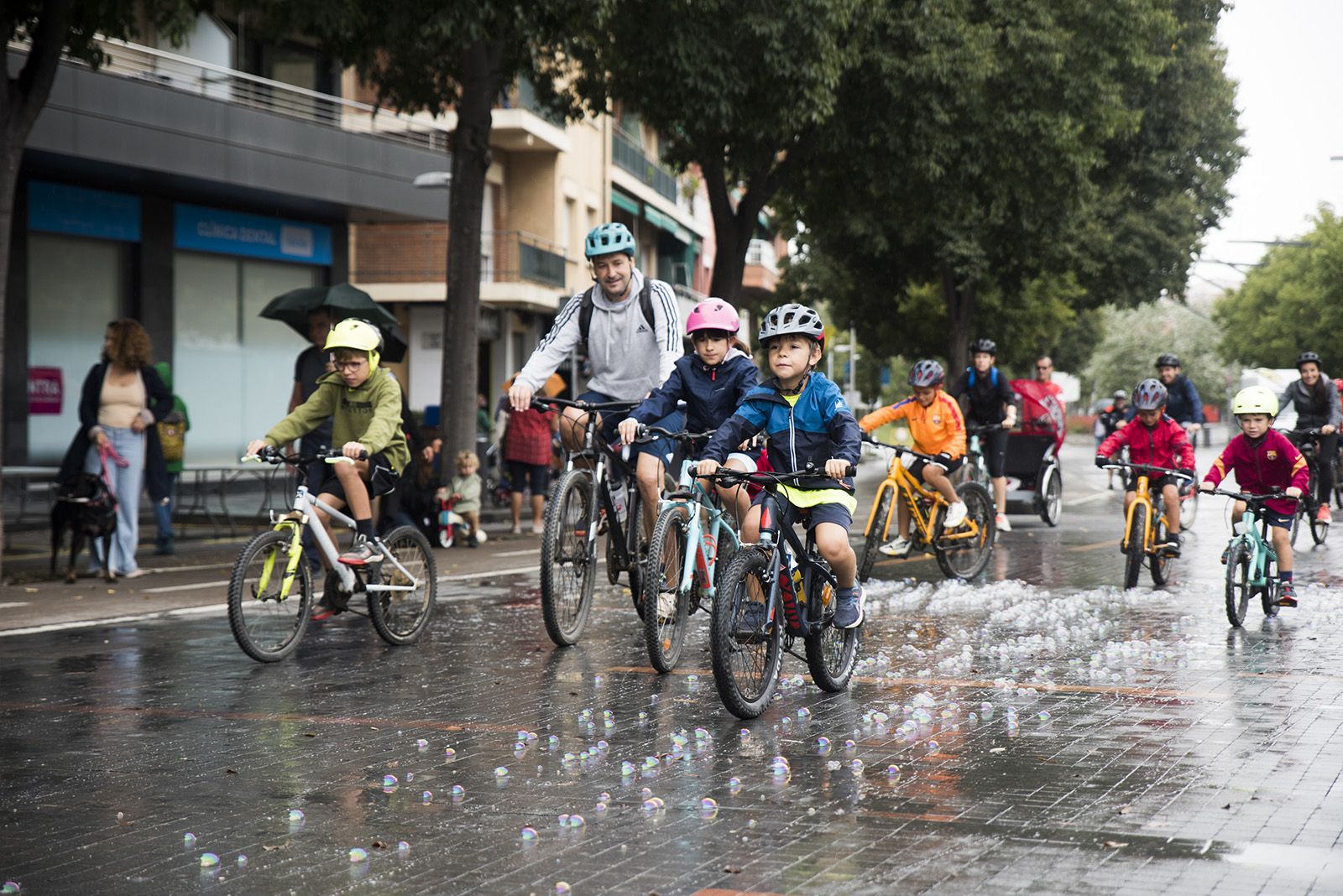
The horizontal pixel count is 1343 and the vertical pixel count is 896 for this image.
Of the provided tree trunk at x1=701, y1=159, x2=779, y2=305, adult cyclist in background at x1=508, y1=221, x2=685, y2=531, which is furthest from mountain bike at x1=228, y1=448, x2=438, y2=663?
tree trunk at x1=701, y1=159, x2=779, y2=305

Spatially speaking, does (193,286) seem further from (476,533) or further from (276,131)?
(476,533)

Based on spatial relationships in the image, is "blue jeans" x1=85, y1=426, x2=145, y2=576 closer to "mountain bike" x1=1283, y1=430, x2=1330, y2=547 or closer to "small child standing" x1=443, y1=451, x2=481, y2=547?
"small child standing" x1=443, y1=451, x2=481, y2=547

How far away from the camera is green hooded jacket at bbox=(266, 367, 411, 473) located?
369 inches

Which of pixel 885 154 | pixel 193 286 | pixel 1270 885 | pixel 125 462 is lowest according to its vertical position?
pixel 1270 885

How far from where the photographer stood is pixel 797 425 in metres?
7.46

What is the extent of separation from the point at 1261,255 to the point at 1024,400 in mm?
81614

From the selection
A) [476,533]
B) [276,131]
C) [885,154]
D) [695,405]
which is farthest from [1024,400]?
[695,405]

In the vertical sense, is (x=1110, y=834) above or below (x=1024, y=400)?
below

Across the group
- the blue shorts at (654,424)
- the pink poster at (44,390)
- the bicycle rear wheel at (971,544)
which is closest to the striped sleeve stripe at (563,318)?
the blue shorts at (654,424)

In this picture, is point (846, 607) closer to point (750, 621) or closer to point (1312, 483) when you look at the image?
point (750, 621)

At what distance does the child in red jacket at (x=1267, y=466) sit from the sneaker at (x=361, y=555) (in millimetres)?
5061

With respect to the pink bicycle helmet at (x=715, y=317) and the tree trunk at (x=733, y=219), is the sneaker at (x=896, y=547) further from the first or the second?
the tree trunk at (x=733, y=219)

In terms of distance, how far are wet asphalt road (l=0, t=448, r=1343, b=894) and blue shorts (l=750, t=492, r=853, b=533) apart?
0.80 m

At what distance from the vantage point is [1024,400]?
21297 mm
